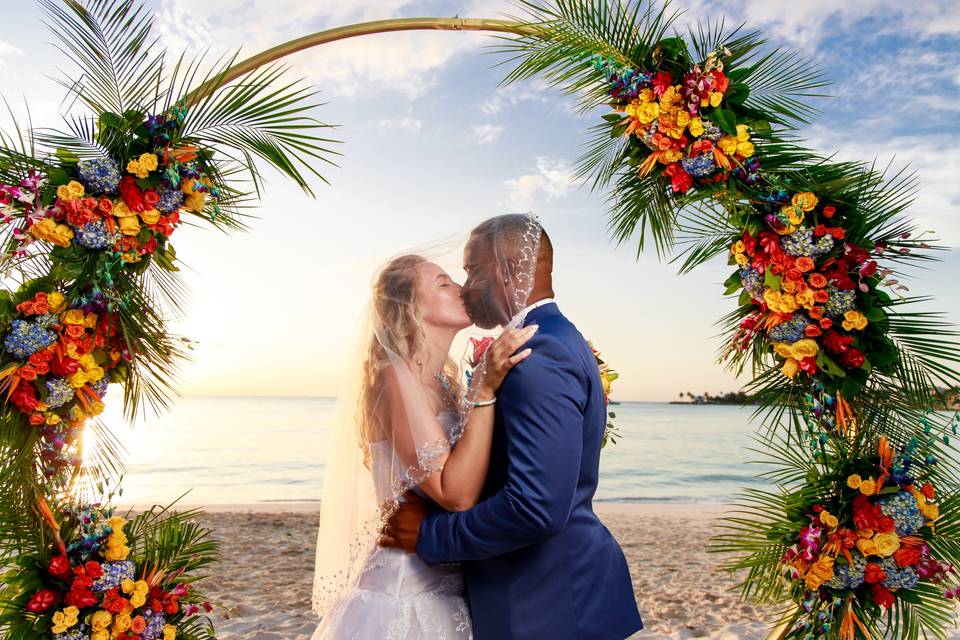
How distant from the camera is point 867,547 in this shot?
354cm

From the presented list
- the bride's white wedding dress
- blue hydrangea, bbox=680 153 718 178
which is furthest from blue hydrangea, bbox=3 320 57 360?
blue hydrangea, bbox=680 153 718 178

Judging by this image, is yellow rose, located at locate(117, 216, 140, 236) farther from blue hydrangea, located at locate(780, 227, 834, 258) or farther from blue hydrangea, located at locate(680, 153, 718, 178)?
blue hydrangea, located at locate(780, 227, 834, 258)

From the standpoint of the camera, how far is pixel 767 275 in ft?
12.6

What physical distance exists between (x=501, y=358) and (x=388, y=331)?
1.61ft

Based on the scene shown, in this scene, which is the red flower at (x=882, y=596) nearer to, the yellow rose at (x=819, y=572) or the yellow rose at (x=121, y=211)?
the yellow rose at (x=819, y=572)

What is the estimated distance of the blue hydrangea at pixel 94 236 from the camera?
3.34 metres

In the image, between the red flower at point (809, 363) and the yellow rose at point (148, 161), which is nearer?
the yellow rose at point (148, 161)

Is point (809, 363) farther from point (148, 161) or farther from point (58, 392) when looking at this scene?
point (58, 392)

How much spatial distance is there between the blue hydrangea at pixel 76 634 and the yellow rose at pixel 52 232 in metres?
1.73

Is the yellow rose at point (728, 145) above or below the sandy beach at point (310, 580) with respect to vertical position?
above

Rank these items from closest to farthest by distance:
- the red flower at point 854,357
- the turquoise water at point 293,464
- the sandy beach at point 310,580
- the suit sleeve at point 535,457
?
the suit sleeve at point 535,457 → the red flower at point 854,357 → the sandy beach at point 310,580 → the turquoise water at point 293,464

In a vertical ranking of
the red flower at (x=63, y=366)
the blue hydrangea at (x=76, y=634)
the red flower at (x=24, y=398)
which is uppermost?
the red flower at (x=63, y=366)

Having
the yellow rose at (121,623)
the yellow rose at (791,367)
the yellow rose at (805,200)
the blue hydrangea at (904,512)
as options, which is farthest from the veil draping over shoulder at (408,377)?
the blue hydrangea at (904,512)

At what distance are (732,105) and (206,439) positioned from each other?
2628cm
